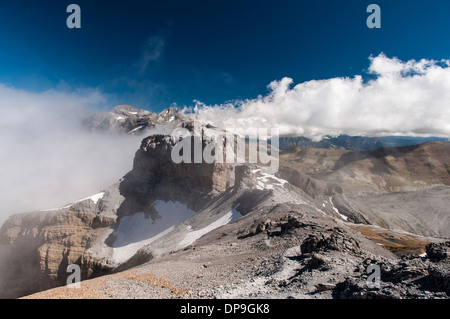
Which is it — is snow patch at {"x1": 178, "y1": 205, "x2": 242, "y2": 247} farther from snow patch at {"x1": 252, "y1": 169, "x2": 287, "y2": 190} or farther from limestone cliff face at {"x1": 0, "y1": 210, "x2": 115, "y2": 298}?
limestone cliff face at {"x1": 0, "y1": 210, "x2": 115, "y2": 298}

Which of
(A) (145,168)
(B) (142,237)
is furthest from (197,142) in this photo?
(B) (142,237)

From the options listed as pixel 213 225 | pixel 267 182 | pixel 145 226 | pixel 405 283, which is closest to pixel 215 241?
pixel 213 225

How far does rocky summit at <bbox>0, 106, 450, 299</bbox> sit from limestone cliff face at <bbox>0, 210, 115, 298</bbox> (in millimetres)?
289

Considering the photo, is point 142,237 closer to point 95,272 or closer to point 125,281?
point 95,272

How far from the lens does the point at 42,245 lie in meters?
72.9

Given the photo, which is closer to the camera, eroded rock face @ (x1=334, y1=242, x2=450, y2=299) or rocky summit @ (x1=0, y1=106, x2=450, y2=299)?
eroded rock face @ (x1=334, y1=242, x2=450, y2=299)

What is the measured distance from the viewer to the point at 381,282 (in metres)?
12.6

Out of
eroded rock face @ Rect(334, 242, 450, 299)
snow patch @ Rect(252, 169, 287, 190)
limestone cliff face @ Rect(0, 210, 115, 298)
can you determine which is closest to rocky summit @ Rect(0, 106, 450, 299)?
eroded rock face @ Rect(334, 242, 450, 299)

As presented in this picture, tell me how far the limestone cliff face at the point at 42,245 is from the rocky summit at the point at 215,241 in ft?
0.95

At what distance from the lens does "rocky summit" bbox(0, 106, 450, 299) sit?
1468 cm

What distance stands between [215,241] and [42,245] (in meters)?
61.3

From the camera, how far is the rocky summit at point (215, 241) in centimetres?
1468

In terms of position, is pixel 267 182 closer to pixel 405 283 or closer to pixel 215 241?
pixel 215 241
